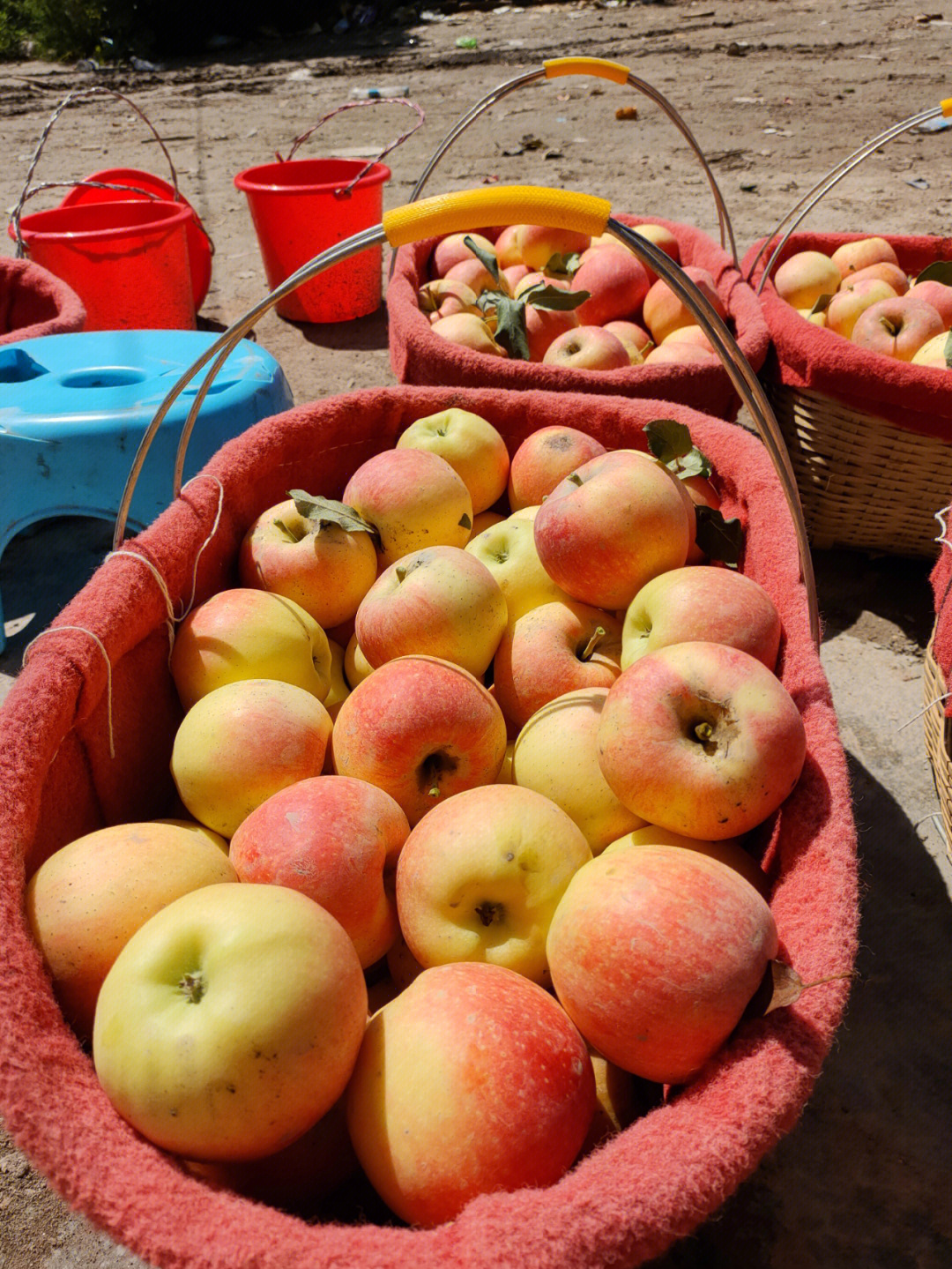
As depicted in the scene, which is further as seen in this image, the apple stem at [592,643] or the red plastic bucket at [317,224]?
the red plastic bucket at [317,224]

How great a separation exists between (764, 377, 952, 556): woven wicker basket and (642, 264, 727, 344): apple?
0.32 metres

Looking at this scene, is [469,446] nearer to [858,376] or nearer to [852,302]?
[858,376]

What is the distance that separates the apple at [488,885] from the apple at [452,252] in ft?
8.35

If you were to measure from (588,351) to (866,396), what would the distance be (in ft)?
2.46

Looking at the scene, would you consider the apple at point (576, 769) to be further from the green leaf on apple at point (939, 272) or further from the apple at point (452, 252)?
the green leaf on apple at point (939, 272)

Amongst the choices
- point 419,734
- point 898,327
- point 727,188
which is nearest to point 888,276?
point 898,327

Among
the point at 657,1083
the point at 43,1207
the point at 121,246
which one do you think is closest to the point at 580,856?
the point at 657,1083

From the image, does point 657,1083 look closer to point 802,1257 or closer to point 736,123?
point 802,1257

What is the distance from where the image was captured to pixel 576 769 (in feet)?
4.17

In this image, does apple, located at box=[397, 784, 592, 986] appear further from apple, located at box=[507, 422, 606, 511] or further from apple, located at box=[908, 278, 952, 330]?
apple, located at box=[908, 278, 952, 330]

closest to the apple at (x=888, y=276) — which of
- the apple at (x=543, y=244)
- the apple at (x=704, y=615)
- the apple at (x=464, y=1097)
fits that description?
the apple at (x=543, y=244)

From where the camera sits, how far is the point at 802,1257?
4.30ft

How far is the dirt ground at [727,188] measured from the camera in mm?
1395

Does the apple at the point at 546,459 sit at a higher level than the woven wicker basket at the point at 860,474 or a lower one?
higher
